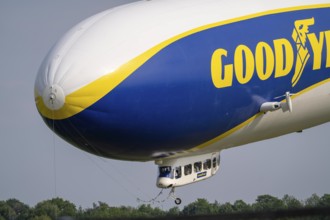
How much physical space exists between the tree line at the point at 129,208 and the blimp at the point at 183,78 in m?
18.7

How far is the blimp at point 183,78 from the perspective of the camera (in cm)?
3114

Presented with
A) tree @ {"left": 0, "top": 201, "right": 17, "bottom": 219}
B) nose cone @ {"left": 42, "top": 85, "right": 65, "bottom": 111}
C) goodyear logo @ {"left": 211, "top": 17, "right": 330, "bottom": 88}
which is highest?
tree @ {"left": 0, "top": 201, "right": 17, "bottom": 219}

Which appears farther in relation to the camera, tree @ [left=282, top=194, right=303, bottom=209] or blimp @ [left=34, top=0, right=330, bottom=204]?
tree @ [left=282, top=194, right=303, bottom=209]

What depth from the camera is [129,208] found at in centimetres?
5684

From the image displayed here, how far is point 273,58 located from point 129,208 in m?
23.9

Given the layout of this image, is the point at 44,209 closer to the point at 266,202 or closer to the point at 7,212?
the point at 7,212

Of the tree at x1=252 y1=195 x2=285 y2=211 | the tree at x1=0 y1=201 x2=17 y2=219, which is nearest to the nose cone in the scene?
the tree at x1=0 y1=201 x2=17 y2=219

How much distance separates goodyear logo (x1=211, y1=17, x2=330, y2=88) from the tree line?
62.4 ft

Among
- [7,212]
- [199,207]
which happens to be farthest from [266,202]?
[7,212]

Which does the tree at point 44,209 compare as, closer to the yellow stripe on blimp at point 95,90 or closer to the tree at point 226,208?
the tree at point 226,208

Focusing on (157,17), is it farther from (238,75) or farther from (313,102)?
(313,102)

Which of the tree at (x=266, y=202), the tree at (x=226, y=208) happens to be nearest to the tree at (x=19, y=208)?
the tree at (x=226, y=208)

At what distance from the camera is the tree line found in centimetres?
5628

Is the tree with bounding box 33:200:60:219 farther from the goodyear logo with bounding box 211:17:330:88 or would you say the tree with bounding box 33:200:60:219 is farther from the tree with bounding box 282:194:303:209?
the goodyear logo with bounding box 211:17:330:88
